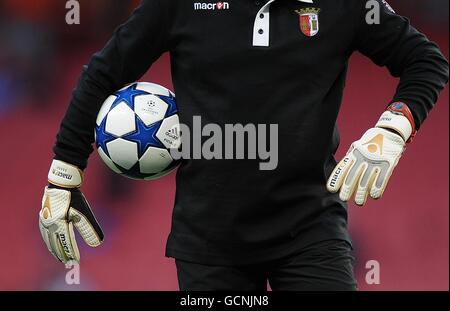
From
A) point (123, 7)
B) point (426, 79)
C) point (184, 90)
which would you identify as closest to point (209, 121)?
A: point (184, 90)

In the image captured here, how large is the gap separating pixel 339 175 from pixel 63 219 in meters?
0.83

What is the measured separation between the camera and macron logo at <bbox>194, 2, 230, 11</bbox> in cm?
284

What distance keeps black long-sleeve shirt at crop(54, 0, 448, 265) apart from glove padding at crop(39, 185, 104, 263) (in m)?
0.33

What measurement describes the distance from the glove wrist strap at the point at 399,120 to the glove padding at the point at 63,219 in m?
0.91

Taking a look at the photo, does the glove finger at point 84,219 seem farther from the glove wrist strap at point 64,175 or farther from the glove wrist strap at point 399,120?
the glove wrist strap at point 399,120

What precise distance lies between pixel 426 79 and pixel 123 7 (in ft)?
11.7

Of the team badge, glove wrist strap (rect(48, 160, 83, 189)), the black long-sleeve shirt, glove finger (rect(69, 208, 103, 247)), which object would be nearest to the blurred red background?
glove finger (rect(69, 208, 103, 247))

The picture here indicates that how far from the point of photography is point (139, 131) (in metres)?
3.01

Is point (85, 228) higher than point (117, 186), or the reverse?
point (85, 228)

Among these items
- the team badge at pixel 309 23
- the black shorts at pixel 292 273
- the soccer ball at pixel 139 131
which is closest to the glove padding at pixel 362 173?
the black shorts at pixel 292 273

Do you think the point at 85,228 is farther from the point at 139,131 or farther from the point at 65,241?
the point at 139,131

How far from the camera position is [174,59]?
115 inches

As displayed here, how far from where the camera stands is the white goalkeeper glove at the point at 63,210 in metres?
3.01

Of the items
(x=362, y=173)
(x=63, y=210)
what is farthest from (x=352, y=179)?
(x=63, y=210)
